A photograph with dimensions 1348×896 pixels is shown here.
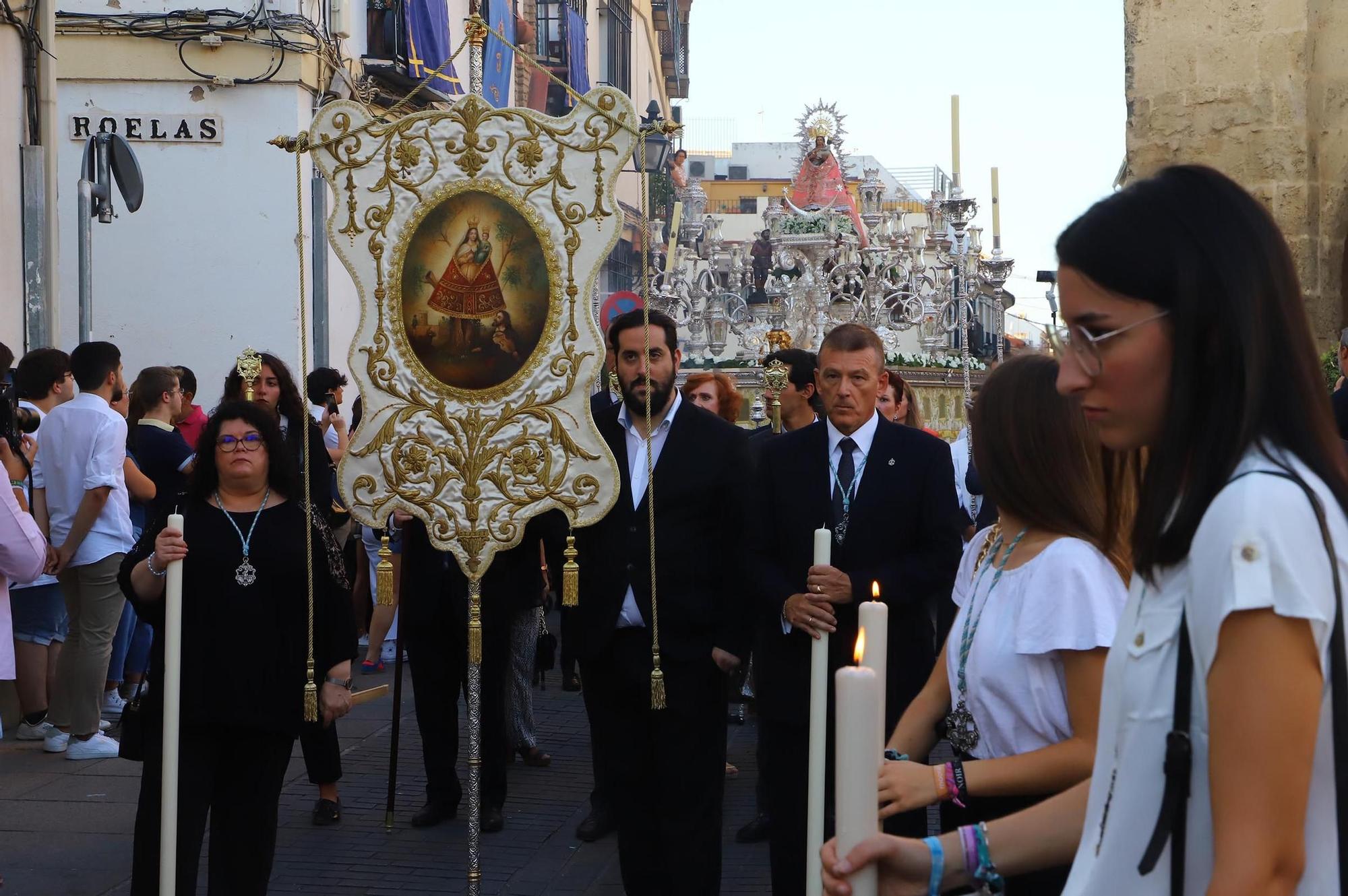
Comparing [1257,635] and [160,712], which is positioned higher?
[1257,635]

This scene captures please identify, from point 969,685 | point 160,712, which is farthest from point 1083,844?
point 160,712

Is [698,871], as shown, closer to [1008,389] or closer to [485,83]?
[1008,389]

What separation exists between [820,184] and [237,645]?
19.4 metres

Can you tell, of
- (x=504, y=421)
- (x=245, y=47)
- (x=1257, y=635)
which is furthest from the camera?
(x=245, y=47)

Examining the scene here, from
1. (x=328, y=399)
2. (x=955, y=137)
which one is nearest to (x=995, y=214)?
(x=955, y=137)

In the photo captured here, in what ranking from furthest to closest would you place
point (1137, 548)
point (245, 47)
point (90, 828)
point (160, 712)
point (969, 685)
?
point (245, 47) < point (90, 828) < point (160, 712) < point (969, 685) < point (1137, 548)

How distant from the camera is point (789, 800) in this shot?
15.3 feet

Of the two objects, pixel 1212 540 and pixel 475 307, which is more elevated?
pixel 475 307

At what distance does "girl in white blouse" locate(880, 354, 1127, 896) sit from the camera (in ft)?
9.11

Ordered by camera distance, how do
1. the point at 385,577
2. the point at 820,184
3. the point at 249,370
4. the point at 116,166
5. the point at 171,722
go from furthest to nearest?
the point at 820,184
the point at 116,166
the point at 249,370
the point at 385,577
the point at 171,722

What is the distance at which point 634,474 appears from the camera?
519cm

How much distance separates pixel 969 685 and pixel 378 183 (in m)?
2.99

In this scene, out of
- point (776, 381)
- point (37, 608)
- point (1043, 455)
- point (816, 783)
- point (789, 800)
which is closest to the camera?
point (816, 783)

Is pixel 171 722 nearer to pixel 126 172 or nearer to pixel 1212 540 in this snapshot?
pixel 1212 540
